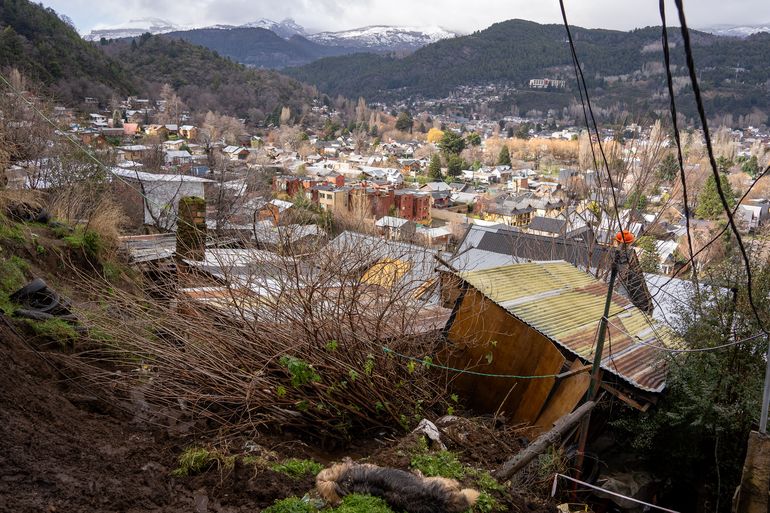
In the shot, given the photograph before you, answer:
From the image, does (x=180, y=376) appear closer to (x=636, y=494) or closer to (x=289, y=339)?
(x=289, y=339)

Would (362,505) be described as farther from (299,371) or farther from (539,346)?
(539,346)

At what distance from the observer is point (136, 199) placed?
49.3 feet

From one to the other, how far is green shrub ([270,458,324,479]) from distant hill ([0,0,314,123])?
28787 mm

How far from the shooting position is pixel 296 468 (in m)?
3.08

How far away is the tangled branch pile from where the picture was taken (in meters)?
3.72

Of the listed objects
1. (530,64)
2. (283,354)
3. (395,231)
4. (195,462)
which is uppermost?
(530,64)

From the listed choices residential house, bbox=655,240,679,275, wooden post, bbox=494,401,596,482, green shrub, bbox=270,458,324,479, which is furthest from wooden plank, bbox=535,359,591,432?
residential house, bbox=655,240,679,275

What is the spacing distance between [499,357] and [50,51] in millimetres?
42936

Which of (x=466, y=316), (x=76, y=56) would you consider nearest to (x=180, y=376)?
(x=466, y=316)

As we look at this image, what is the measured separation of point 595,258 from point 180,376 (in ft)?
37.3

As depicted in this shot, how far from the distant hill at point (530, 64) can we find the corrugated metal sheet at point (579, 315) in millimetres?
94183

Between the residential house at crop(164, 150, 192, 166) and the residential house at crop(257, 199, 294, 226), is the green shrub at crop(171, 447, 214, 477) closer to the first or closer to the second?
the residential house at crop(257, 199, 294, 226)

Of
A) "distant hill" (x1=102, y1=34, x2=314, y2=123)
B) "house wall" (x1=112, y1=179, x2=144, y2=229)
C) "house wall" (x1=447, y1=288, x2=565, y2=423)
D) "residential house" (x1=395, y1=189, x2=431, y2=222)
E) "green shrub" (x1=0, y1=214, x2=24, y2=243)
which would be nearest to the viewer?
"house wall" (x1=447, y1=288, x2=565, y2=423)

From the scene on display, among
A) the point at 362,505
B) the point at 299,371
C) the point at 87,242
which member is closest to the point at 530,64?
the point at 87,242
